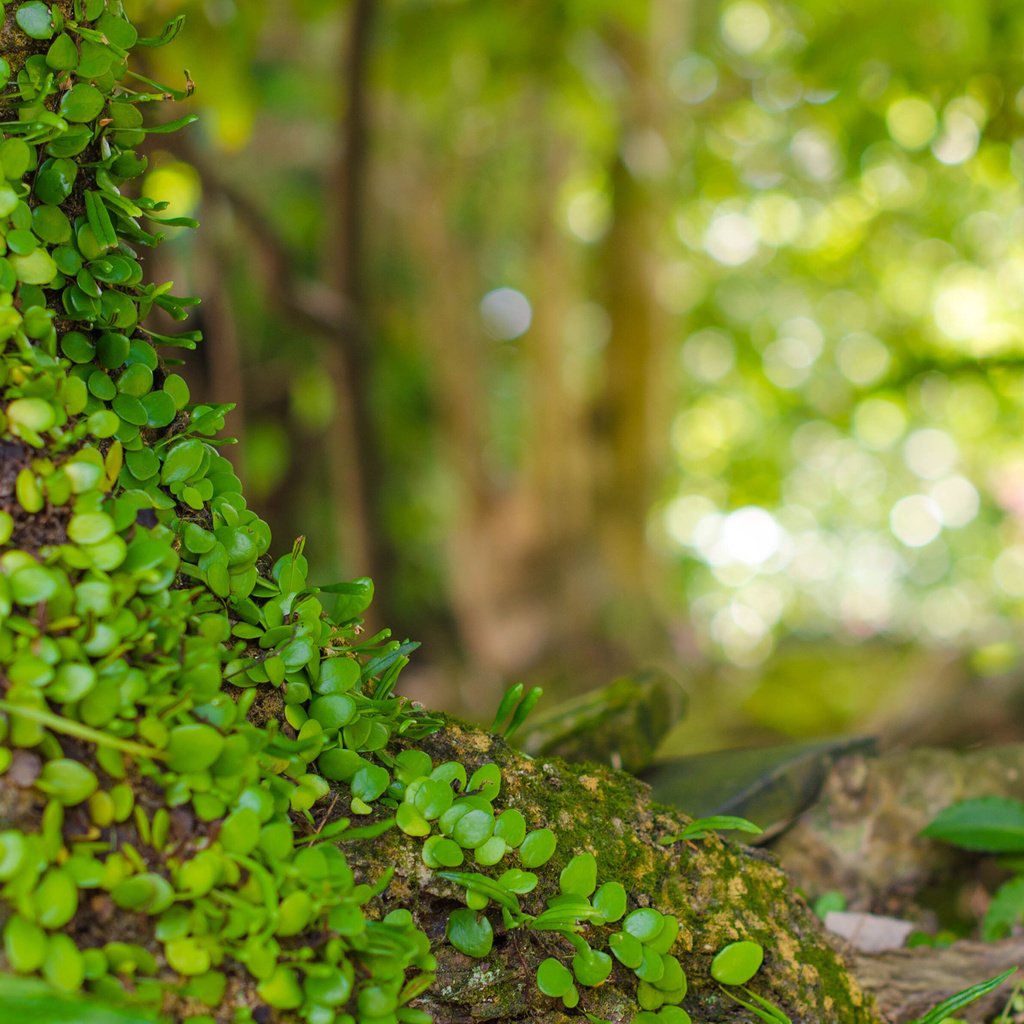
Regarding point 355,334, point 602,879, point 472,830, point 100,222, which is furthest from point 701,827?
point 355,334

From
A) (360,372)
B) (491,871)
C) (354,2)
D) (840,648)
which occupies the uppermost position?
(354,2)

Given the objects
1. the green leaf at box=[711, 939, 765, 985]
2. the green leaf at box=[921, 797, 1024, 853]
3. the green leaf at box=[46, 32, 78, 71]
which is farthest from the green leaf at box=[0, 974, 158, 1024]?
the green leaf at box=[921, 797, 1024, 853]

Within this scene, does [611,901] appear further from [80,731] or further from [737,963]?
[80,731]

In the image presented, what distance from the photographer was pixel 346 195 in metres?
2.75

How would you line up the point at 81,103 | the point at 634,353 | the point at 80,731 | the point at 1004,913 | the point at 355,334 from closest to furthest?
1. the point at 80,731
2. the point at 81,103
3. the point at 1004,913
4. the point at 355,334
5. the point at 634,353

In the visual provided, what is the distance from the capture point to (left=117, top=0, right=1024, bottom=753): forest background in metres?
2.52

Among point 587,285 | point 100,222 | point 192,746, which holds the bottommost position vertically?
point 192,746

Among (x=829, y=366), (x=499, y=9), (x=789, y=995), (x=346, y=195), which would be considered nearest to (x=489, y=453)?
(x=346, y=195)

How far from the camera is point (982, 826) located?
1.12 meters

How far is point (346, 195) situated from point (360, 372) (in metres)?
0.51

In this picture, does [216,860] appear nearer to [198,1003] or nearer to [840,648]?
[198,1003]

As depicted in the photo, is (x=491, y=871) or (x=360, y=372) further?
(x=360, y=372)

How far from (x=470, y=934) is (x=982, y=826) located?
69 cm

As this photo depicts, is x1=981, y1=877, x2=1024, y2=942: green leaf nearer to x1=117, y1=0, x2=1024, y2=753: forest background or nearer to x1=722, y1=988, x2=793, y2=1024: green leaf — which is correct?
x1=722, y1=988, x2=793, y2=1024: green leaf
